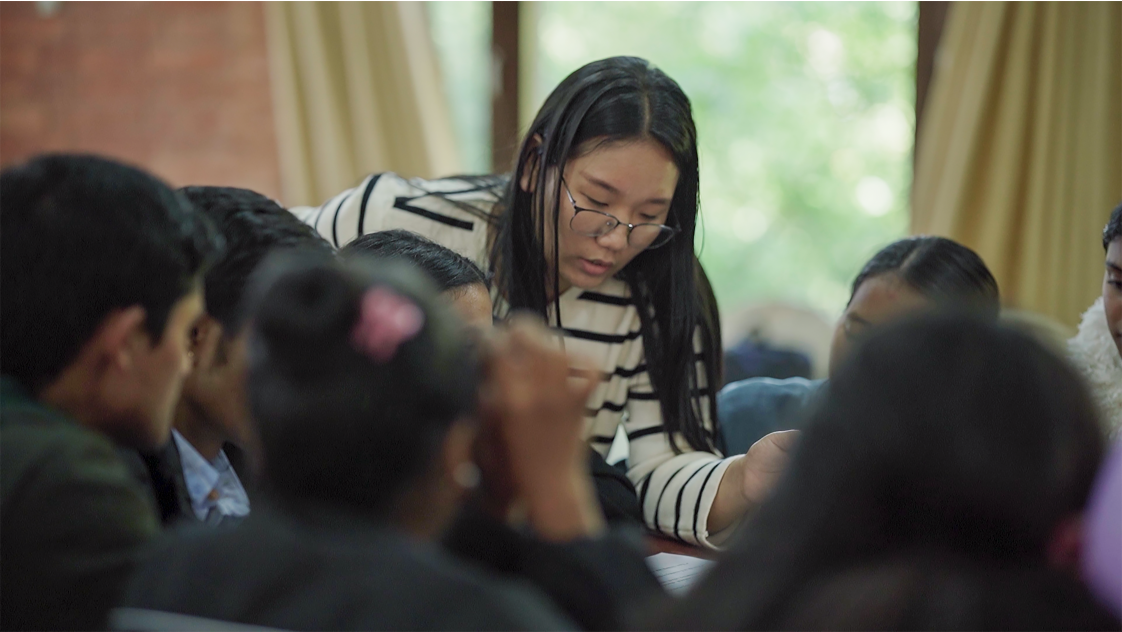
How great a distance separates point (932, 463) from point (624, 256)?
3.28ft

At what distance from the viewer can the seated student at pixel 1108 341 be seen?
1.45 metres

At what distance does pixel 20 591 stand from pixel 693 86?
8.72 feet

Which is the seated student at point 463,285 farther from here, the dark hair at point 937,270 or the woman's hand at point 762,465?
the dark hair at point 937,270

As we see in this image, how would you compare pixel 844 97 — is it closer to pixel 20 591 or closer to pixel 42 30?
pixel 42 30

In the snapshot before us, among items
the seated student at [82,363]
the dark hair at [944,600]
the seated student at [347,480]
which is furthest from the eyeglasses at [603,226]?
the dark hair at [944,600]

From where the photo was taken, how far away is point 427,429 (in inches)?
26.3

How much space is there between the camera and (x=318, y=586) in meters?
0.61

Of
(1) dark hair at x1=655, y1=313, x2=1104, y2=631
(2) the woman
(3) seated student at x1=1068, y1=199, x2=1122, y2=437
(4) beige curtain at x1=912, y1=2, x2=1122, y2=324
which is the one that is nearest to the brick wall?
(2) the woman

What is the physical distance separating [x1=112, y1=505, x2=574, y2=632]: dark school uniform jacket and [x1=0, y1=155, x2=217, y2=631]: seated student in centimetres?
11

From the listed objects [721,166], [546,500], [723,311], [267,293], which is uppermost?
[267,293]

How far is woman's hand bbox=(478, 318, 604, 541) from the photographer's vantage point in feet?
2.46

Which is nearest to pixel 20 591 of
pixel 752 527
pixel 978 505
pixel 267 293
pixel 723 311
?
pixel 267 293

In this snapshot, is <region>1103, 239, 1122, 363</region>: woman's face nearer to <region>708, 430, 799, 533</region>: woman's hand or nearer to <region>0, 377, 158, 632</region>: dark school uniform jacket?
<region>708, 430, 799, 533</region>: woman's hand

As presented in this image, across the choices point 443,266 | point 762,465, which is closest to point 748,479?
point 762,465
